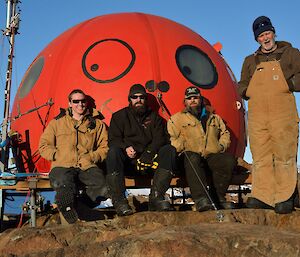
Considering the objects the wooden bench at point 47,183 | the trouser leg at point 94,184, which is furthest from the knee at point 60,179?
the wooden bench at point 47,183

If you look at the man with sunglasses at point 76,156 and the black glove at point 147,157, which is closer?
the man with sunglasses at point 76,156

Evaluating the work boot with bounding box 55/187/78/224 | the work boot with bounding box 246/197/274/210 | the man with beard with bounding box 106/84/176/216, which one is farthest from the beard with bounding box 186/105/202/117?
the work boot with bounding box 55/187/78/224

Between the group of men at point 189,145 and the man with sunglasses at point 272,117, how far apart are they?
0.01m

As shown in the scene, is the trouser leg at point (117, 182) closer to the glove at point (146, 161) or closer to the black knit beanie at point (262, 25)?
the glove at point (146, 161)

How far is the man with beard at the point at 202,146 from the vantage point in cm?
491

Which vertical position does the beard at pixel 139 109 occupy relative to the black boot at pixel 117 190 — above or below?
above

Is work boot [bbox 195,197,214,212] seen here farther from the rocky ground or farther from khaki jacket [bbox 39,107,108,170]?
khaki jacket [bbox 39,107,108,170]

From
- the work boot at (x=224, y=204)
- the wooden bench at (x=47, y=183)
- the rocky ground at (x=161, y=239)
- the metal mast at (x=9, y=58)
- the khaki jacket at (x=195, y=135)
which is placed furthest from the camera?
the metal mast at (x=9, y=58)

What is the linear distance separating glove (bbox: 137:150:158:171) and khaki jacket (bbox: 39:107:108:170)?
47cm

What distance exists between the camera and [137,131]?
219 inches

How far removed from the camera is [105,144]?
549cm

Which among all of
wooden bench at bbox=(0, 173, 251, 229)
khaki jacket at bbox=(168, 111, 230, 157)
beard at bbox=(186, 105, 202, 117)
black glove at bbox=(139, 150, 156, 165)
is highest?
beard at bbox=(186, 105, 202, 117)

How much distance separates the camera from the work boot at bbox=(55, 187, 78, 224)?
4.69 meters

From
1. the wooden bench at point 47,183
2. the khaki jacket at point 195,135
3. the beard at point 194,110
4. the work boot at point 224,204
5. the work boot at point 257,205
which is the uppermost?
the beard at point 194,110
